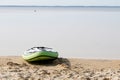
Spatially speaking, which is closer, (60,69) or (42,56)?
(60,69)

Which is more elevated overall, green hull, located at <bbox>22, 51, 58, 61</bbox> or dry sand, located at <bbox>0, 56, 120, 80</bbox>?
green hull, located at <bbox>22, 51, 58, 61</bbox>

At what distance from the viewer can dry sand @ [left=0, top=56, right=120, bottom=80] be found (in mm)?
12273

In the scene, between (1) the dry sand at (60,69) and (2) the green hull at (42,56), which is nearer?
(1) the dry sand at (60,69)

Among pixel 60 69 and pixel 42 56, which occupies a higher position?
pixel 42 56

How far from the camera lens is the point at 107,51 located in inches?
848

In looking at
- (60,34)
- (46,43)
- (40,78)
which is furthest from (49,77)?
(60,34)

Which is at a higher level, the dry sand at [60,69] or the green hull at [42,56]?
the green hull at [42,56]

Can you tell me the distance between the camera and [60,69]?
15586mm

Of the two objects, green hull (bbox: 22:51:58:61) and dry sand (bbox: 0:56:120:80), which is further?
green hull (bbox: 22:51:58:61)

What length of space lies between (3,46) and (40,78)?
36.1 feet

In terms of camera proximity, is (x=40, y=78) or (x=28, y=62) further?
(x=28, y=62)

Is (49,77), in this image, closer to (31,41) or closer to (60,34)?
(31,41)

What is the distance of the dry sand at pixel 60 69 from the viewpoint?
12.3m

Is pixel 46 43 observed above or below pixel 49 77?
above
